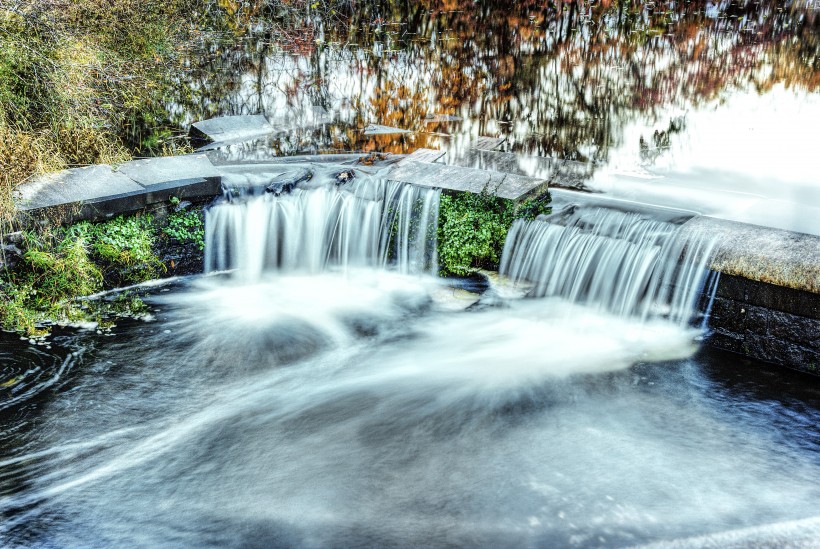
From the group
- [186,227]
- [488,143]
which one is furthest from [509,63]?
[186,227]

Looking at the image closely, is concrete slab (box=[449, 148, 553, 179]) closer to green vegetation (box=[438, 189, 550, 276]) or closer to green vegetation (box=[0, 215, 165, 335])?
green vegetation (box=[438, 189, 550, 276])

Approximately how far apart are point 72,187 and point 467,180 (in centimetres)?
417

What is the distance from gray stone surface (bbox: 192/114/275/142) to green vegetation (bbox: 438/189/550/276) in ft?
13.3

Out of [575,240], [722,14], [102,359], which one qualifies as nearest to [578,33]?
[722,14]

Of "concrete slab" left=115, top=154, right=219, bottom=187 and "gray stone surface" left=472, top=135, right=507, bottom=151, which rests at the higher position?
"gray stone surface" left=472, top=135, right=507, bottom=151

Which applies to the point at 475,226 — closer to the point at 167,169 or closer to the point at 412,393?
the point at 412,393

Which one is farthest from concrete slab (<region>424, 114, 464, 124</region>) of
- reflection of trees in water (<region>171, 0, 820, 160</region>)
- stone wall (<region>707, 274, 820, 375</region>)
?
stone wall (<region>707, 274, 820, 375</region>)

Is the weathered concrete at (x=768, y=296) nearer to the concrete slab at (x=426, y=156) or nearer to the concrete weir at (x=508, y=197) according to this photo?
the concrete weir at (x=508, y=197)

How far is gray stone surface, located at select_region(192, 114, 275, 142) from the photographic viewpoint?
10.2 meters

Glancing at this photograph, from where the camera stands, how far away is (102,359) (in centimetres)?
605

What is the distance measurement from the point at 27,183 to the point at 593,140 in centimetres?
744

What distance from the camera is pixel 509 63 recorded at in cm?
1345

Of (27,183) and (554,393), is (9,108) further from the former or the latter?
(554,393)

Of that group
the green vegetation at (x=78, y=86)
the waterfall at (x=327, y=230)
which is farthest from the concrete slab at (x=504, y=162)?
the green vegetation at (x=78, y=86)
